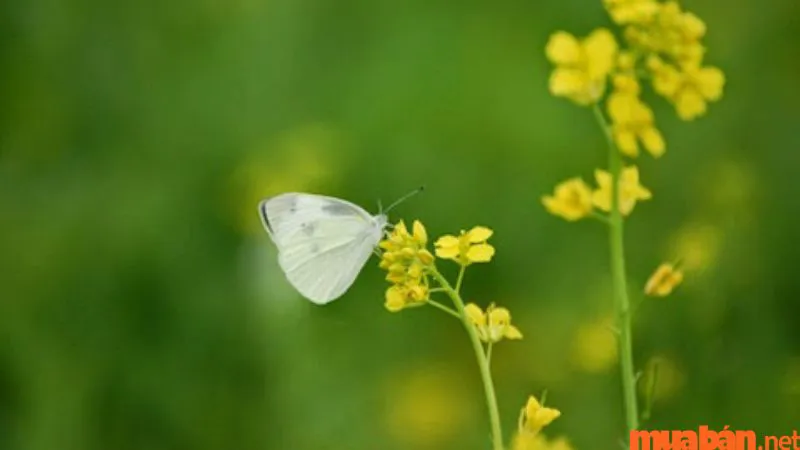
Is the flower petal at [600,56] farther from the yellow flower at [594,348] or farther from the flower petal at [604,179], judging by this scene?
the yellow flower at [594,348]

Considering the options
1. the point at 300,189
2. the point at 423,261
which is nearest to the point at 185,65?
the point at 300,189

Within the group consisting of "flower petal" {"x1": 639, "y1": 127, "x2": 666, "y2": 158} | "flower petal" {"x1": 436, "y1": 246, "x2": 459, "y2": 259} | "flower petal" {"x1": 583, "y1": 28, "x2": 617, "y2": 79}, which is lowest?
"flower petal" {"x1": 436, "y1": 246, "x2": 459, "y2": 259}

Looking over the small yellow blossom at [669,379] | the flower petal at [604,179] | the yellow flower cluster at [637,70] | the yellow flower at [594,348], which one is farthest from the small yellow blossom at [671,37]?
the yellow flower at [594,348]

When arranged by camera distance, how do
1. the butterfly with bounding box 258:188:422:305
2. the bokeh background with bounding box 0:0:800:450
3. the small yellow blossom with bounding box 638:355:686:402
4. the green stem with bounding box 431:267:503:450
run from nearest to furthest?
the green stem with bounding box 431:267:503:450 → the butterfly with bounding box 258:188:422:305 → the small yellow blossom with bounding box 638:355:686:402 → the bokeh background with bounding box 0:0:800:450

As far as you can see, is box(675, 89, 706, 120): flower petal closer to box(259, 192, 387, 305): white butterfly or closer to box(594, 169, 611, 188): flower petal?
box(594, 169, 611, 188): flower petal

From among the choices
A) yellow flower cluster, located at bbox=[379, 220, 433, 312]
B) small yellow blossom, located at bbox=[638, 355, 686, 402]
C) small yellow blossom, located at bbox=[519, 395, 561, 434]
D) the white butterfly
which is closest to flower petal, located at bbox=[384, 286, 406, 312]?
yellow flower cluster, located at bbox=[379, 220, 433, 312]

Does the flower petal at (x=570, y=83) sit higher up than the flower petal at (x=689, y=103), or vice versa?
the flower petal at (x=570, y=83)

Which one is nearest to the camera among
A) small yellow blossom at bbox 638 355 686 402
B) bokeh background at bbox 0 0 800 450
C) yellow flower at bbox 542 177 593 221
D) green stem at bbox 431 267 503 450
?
green stem at bbox 431 267 503 450
